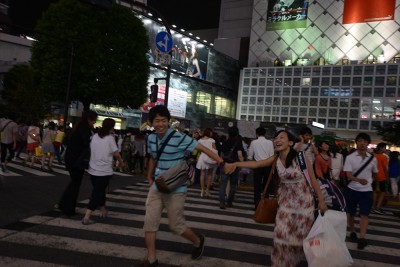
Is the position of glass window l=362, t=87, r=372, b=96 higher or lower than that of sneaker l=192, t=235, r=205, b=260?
higher

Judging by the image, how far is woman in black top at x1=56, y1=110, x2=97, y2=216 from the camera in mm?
5930

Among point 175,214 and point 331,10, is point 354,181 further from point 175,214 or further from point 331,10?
point 331,10

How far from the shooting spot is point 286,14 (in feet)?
264

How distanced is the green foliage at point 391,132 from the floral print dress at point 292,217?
12725 mm

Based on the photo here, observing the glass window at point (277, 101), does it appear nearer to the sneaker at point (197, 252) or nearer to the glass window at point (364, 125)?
the glass window at point (364, 125)

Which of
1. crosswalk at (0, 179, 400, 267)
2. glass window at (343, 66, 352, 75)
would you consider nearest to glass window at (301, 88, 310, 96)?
glass window at (343, 66, 352, 75)

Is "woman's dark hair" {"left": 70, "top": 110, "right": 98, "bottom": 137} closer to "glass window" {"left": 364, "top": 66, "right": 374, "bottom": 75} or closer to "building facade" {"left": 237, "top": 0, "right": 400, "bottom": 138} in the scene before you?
"building facade" {"left": 237, "top": 0, "right": 400, "bottom": 138}

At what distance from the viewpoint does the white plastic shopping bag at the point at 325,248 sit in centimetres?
315

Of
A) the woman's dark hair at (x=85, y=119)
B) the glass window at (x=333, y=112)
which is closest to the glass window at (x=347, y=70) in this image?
the glass window at (x=333, y=112)

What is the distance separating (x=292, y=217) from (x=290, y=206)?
0.36 ft

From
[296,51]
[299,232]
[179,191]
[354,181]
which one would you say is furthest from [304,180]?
[296,51]

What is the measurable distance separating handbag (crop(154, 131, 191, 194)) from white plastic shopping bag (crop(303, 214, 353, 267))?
1.38m

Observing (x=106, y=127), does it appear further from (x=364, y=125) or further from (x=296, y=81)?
(x=296, y=81)

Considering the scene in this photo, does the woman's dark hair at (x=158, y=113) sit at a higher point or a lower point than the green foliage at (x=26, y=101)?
lower
